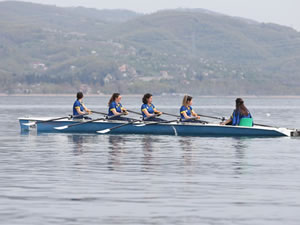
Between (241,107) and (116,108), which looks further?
(116,108)

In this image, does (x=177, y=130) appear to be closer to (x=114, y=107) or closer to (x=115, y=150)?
(x=114, y=107)

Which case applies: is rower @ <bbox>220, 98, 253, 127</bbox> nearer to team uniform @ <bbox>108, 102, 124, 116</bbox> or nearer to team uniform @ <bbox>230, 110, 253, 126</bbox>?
team uniform @ <bbox>230, 110, 253, 126</bbox>

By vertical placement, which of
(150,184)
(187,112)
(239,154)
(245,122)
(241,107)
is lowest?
(239,154)

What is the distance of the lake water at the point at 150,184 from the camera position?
1463 centimetres

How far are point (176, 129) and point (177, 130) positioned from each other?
0.20 ft

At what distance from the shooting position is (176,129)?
122 feet

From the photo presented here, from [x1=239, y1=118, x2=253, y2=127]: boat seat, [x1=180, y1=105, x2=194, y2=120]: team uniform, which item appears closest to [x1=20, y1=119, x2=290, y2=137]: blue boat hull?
[x1=239, y1=118, x2=253, y2=127]: boat seat

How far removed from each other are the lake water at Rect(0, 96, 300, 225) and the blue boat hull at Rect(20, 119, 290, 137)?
347 centimetres

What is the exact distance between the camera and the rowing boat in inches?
1407

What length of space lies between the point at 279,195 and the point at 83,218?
4714mm

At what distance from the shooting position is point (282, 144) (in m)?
32.9

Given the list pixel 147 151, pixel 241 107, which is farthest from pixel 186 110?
pixel 147 151

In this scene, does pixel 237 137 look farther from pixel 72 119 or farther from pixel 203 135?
pixel 72 119

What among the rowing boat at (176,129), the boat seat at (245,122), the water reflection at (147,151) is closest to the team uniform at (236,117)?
the boat seat at (245,122)
